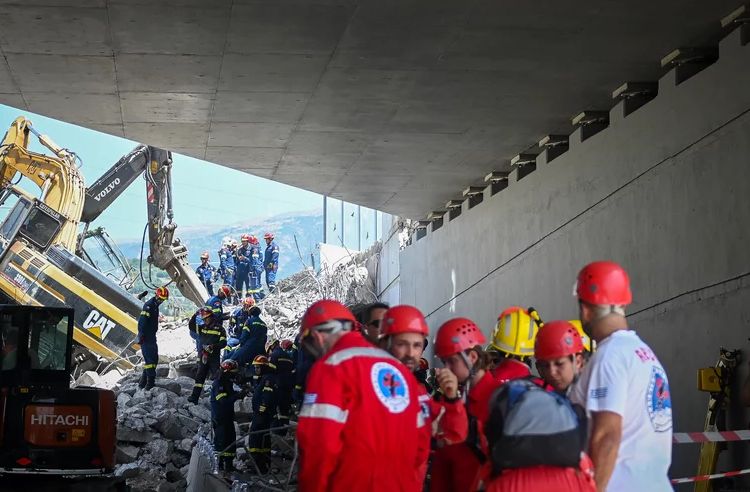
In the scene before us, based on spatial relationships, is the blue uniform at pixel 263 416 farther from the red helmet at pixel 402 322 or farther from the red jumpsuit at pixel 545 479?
the red jumpsuit at pixel 545 479

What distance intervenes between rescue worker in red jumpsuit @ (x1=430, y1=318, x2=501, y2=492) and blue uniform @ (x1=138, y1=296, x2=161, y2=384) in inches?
581

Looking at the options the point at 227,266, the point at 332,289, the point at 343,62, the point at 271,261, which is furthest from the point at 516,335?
the point at 227,266

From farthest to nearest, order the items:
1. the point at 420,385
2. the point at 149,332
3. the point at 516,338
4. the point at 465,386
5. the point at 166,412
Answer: the point at 149,332
the point at 166,412
the point at 516,338
the point at 465,386
the point at 420,385

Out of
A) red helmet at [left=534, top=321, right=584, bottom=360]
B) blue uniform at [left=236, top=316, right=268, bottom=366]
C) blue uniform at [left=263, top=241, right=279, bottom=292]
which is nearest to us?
red helmet at [left=534, top=321, right=584, bottom=360]

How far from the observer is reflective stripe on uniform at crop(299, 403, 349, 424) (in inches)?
175

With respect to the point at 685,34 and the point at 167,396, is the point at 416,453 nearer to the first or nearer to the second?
the point at 685,34

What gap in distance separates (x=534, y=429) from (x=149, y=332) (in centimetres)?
1701

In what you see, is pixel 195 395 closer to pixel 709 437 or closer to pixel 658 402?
pixel 709 437

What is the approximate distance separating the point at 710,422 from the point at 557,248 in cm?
600

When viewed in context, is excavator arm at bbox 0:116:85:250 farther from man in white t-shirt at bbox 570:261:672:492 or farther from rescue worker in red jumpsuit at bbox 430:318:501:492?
man in white t-shirt at bbox 570:261:672:492

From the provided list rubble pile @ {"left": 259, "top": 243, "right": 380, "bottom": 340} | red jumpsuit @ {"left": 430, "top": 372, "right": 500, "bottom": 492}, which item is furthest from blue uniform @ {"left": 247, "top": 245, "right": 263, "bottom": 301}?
red jumpsuit @ {"left": 430, "top": 372, "right": 500, "bottom": 492}

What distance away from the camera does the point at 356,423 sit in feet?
14.8

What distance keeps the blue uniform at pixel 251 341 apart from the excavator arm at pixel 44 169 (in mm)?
7949

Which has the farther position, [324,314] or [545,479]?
[324,314]
